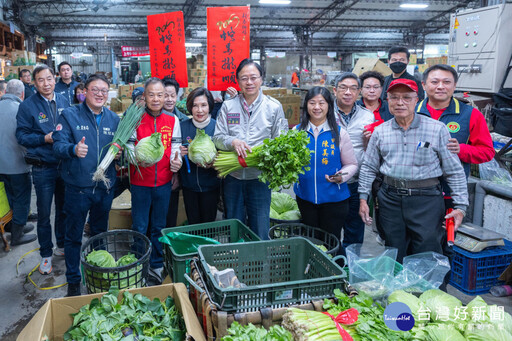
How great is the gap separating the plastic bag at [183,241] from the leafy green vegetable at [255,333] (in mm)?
1026

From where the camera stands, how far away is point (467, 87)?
533 centimetres

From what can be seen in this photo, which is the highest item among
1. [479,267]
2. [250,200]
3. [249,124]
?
[249,124]

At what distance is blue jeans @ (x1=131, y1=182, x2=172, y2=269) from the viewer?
3.31 metres

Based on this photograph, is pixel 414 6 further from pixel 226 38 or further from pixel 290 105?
pixel 226 38

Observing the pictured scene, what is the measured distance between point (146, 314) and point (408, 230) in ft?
5.99

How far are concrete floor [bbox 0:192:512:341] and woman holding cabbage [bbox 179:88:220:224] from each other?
1410 mm

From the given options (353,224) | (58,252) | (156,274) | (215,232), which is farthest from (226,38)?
(58,252)

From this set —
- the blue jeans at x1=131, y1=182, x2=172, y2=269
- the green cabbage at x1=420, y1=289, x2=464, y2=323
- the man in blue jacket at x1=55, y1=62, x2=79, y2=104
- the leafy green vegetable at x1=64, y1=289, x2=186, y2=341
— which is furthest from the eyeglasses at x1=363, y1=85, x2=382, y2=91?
the man in blue jacket at x1=55, y1=62, x2=79, y2=104

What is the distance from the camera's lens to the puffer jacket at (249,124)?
309 centimetres

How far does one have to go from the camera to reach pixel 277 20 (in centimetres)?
2127

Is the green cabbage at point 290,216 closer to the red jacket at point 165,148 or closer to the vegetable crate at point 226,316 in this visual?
the red jacket at point 165,148

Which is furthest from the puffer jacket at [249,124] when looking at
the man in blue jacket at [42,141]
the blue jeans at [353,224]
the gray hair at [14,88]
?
the gray hair at [14,88]

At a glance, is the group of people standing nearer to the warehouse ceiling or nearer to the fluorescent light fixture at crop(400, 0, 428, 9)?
the warehouse ceiling

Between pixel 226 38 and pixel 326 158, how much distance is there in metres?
1.67
